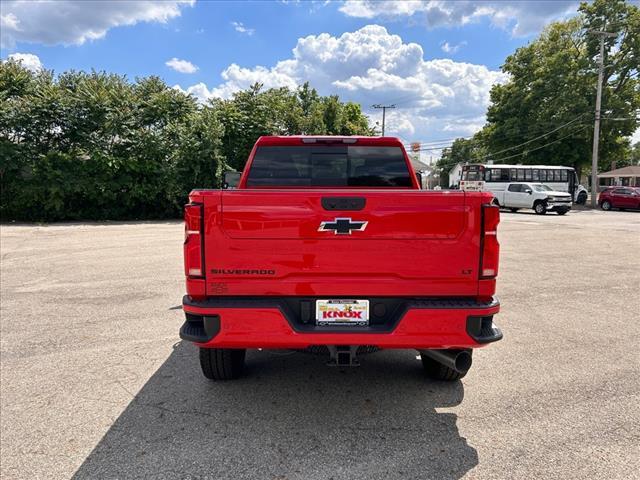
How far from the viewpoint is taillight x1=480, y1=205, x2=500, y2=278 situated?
289 centimetres

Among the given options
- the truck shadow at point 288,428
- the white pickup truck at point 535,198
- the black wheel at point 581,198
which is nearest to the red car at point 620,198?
the black wheel at point 581,198

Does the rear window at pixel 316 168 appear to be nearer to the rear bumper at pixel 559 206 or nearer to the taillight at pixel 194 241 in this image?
the taillight at pixel 194 241

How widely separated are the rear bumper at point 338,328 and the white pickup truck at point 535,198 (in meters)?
22.9

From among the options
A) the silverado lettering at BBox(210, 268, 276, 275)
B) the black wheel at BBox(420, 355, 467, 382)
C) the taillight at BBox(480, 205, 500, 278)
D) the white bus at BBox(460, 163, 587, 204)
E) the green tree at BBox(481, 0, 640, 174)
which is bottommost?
the black wheel at BBox(420, 355, 467, 382)

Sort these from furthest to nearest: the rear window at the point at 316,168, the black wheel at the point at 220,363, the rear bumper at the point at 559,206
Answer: the rear bumper at the point at 559,206 → the rear window at the point at 316,168 → the black wheel at the point at 220,363

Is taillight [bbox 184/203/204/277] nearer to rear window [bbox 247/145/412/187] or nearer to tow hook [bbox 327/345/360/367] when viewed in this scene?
tow hook [bbox 327/345/360/367]

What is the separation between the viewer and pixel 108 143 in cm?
1861

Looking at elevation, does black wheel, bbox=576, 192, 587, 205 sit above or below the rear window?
below

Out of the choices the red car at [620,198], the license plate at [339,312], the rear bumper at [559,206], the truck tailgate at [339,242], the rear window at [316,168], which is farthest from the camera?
the red car at [620,198]

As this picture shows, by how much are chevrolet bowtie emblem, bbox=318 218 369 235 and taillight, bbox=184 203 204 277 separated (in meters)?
0.78

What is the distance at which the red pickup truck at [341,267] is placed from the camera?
2.88 meters

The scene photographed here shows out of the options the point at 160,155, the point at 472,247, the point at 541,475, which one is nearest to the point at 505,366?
the point at 541,475

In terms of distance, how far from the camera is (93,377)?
4.02 metres

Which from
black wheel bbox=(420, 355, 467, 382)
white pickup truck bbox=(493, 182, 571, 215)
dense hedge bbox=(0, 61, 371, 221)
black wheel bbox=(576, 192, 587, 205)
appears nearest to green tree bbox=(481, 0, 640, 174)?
black wheel bbox=(576, 192, 587, 205)
